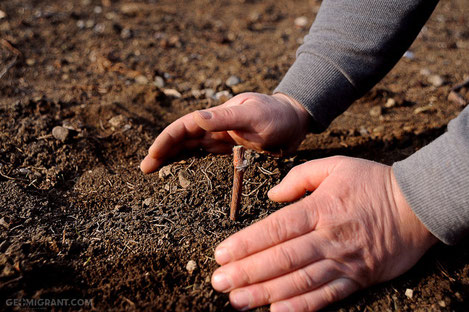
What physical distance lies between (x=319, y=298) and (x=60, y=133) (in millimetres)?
1932

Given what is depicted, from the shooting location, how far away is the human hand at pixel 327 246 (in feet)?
4.99

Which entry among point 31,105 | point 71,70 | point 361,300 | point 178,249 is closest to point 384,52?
point 361,300

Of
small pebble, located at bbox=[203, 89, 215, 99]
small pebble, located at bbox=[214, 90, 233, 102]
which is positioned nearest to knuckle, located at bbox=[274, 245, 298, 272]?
small pebble, located at bbox=[214, 90, 233, 102]

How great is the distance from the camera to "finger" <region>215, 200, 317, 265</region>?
1.54 m

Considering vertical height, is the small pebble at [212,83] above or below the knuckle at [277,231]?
below

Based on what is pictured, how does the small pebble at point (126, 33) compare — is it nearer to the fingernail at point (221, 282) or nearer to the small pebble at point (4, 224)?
the small pebble at point (4, 224)

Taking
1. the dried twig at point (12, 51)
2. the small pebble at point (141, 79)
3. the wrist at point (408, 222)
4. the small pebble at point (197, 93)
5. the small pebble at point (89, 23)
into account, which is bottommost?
the dried twig at point (12, 51)

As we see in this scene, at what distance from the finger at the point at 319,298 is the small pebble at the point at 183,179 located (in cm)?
81

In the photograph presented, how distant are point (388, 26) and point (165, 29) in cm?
308

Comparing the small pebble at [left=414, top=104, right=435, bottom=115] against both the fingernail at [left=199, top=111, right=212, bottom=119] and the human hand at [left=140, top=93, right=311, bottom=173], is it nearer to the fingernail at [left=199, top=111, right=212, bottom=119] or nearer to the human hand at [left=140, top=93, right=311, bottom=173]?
the human hand at [left=140, top=93, right=311, bottom=173]

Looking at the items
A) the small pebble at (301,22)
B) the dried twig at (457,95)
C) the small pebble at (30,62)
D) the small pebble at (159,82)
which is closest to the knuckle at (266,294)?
the small pebble at (159,82)

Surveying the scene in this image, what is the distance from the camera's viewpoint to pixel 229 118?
1978 millimetres

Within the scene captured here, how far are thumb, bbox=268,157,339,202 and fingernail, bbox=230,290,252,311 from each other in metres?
0.48

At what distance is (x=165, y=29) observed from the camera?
4.61 m
